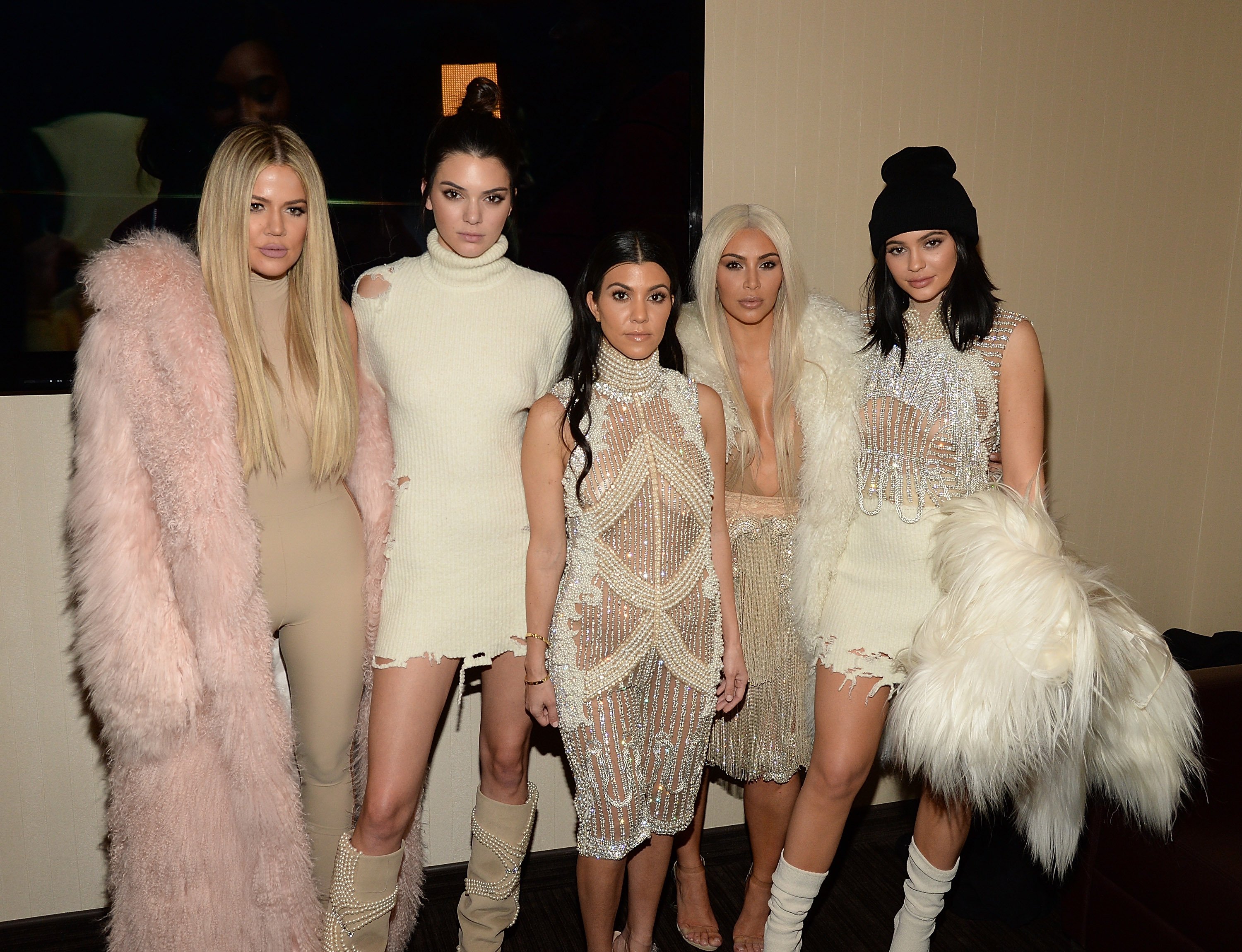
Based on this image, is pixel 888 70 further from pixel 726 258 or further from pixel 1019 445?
pixel 1019 445

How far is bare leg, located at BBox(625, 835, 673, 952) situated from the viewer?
2.27 m

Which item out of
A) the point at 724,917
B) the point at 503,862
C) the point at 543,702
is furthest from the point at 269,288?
the point at 724,917

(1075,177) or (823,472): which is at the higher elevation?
(1075,177)

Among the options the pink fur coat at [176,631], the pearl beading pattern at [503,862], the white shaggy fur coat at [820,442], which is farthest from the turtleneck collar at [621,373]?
the pearl beading pattern at [503,862]

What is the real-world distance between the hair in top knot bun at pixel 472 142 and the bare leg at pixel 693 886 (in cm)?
173

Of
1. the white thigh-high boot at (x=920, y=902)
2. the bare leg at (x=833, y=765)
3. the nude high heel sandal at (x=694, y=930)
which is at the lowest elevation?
the nude high heel sandal at (x=694, y=930)

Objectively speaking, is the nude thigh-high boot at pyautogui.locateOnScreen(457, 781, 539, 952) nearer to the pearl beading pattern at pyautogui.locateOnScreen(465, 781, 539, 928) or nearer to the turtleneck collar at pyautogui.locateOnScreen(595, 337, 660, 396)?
the pearl beading pattern at pyautogui.locateOnScreen(465, 781, 539, 928)

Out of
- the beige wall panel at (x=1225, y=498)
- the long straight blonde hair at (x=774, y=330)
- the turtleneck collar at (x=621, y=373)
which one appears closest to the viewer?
the turtleneck collar at (x=621, y=373)

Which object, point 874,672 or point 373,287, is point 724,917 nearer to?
point 874,672

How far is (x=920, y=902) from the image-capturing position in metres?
2.29

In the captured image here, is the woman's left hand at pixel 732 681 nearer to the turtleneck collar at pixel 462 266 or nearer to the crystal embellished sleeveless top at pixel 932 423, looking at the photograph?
the crystal embellished sleeveless top at pixel 932 423

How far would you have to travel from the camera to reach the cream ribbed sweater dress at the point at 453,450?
6.76 feet

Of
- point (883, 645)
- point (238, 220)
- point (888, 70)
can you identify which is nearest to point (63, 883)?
point (238, 220)

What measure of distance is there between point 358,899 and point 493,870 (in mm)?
357
